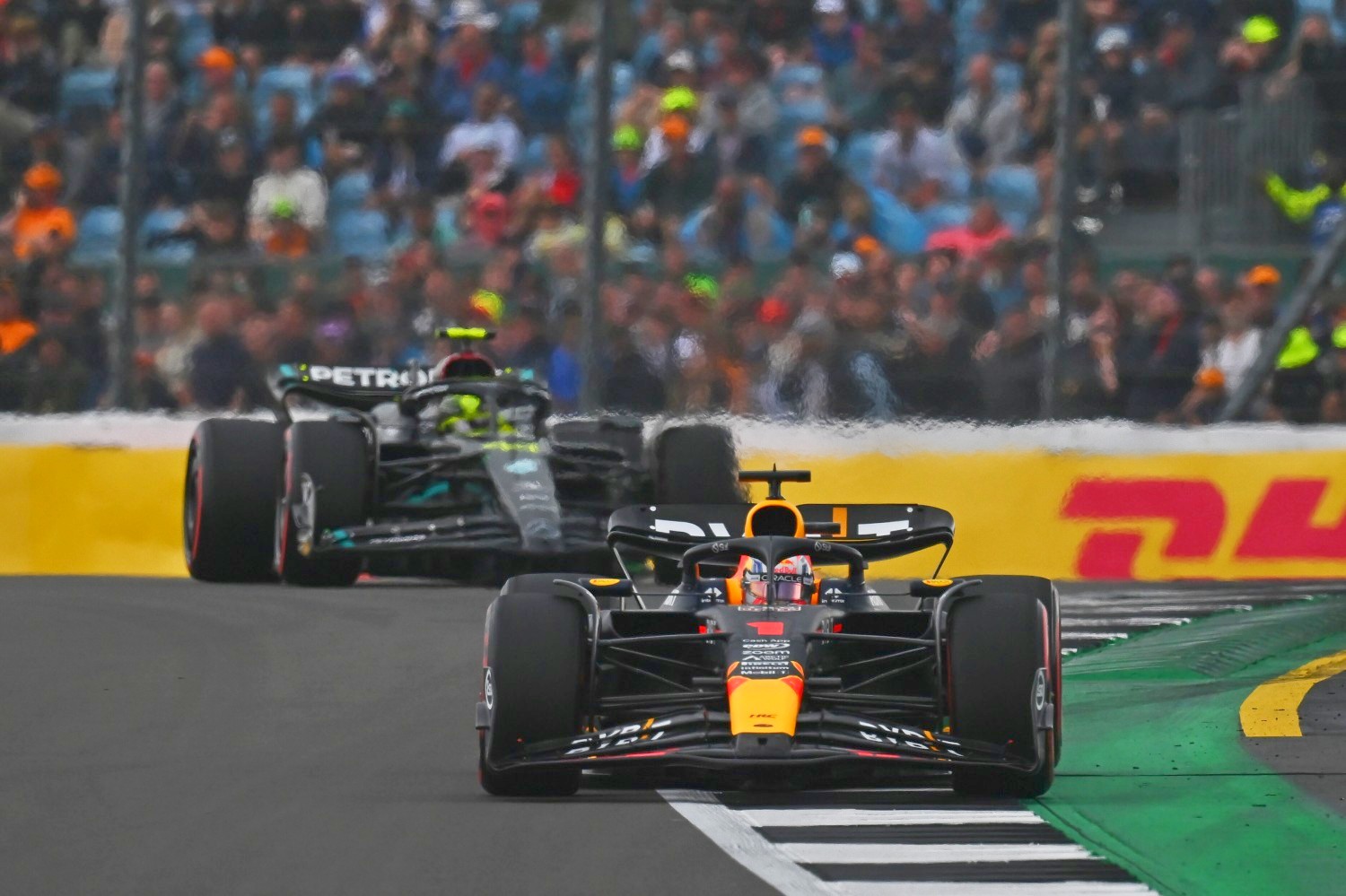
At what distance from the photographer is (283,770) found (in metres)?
7.57

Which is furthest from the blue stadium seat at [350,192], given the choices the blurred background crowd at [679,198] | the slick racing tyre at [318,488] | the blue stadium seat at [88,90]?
the slick racing tyre at [318,488]

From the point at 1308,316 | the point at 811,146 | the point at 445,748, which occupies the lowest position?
the point at 445,748

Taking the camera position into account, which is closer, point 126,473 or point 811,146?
point 126,473

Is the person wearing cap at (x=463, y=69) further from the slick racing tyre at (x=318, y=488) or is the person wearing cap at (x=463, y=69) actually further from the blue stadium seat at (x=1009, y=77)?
the slick racing tyre at (x=318, y=488)

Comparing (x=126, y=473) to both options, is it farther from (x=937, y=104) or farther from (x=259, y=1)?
(x=937, y=104)

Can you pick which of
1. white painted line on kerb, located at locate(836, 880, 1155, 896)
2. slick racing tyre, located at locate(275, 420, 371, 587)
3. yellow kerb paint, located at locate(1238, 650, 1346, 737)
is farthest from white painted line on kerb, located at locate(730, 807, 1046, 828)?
slick racing tyre, located at locate(275, 420, 371, 587)

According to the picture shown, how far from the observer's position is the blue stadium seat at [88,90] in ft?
57.5

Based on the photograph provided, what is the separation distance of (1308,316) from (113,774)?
363 inches

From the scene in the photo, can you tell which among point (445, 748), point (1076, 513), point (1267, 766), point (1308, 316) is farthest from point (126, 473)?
point (1267, 766)

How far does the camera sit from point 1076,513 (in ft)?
48.6

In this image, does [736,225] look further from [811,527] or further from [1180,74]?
[811,527]

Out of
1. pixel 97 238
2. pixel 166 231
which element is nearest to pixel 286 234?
pixel 166 231

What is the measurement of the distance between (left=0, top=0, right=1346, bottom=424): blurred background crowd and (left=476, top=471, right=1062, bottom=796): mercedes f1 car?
7315mm

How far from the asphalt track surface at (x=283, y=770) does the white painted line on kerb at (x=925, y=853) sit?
263 millimetres
